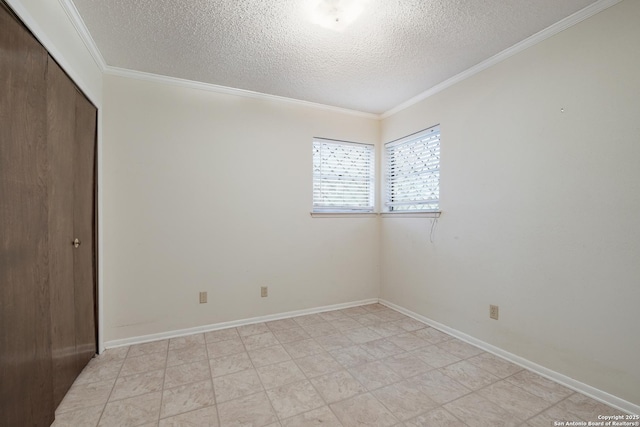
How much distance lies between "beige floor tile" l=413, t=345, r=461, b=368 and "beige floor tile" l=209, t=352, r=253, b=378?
138 cm

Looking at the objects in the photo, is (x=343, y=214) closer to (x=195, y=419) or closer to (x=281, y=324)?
(x=281, y=324)

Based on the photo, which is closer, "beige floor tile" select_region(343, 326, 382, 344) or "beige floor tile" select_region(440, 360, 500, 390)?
"beige floor tile" select_region(440, 360, 500, 390)

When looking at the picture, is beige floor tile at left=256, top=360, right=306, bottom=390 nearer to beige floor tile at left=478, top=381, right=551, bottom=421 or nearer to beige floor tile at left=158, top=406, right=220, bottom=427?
beige floor tile at left=158, top=406, right=220, bottom=427

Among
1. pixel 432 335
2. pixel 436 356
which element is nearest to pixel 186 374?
pixel 436 356

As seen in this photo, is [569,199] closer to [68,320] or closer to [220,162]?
[220,162]

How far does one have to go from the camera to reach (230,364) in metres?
2.19

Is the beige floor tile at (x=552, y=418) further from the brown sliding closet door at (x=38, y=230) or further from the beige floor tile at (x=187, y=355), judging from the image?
the brown sliding closet door at (x=38, y=230)

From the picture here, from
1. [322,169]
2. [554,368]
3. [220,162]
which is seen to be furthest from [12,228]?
[554,368]

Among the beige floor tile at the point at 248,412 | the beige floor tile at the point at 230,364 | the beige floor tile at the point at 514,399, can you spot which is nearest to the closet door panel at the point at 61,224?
the beige floor tile at the point at 230,364

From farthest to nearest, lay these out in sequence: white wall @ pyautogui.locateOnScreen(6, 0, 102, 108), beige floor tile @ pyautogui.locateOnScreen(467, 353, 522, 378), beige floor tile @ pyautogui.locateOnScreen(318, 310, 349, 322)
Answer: beige floor tile @ pyautogui.locateOnScreen(318, 310, 349, 322) < beige floor tile @ pyautogui.locateOnScreen(467, 353, 522, 378) < white wall @ pyautogui.locateOnScreen(6, 0, 102, 108)

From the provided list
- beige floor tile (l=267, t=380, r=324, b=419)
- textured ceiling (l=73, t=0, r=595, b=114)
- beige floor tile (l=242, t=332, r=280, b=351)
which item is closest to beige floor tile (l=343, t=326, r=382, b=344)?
beige floor tile (l=242, t=332, r=280, b=351)

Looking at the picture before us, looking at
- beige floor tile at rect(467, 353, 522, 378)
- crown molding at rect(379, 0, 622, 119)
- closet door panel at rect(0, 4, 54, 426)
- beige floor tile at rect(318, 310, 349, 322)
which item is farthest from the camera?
beige floor tile at rect(318, 310, 349, 322)

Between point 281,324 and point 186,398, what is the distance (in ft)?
4.25

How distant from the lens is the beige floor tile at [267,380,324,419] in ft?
5.47
